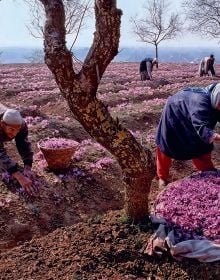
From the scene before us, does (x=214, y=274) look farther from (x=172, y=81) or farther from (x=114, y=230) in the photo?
(x=172, y=81)

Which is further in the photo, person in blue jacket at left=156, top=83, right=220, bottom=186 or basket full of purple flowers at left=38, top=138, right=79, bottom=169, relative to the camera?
basket full of purple flowers at left=38, top=138, right=79, bottom=169

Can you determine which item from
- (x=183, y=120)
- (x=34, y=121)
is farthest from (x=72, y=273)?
(x=34, y=121)

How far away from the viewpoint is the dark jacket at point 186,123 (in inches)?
213

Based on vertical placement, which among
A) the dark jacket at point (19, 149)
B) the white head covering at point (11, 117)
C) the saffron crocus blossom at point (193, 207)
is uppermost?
the white head covering at point (11, 117)

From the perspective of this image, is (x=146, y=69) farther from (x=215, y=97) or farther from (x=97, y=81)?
(x=97, y=81)

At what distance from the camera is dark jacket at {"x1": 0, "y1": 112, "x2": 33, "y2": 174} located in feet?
19.2

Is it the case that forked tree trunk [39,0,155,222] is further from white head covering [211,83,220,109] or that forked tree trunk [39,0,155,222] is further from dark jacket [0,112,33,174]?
dark jacket [0,112,33,174]

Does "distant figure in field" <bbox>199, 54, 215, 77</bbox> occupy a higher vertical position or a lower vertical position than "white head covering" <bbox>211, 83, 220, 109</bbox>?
lower

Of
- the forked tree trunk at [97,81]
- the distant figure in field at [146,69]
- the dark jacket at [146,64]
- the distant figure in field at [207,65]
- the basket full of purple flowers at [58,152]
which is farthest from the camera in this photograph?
the distant figure in field at [207,65]

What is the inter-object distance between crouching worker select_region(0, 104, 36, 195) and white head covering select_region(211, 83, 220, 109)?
2.56m

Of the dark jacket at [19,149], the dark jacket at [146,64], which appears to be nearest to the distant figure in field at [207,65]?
the dark jacket at [146,64]

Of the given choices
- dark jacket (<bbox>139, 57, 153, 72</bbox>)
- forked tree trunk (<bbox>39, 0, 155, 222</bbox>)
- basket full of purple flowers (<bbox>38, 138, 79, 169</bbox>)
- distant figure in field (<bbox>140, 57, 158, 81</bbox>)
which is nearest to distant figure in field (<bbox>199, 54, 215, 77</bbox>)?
distant figure in field (<bbox>140, 57, 158, 81</bbox>)

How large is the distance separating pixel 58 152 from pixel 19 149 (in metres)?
0.94

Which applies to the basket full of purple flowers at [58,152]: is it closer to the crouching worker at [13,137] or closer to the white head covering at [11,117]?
the crouching worker at [13,137]
